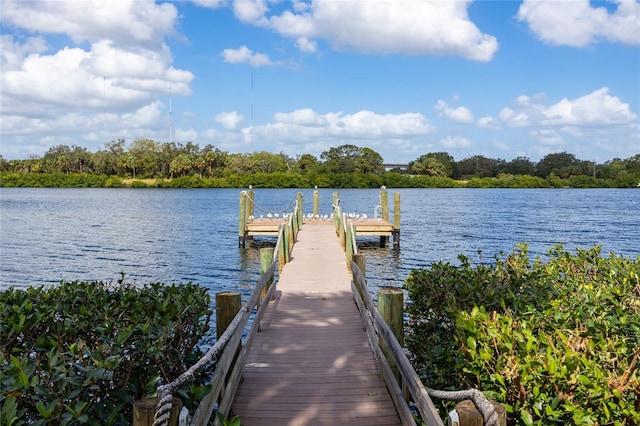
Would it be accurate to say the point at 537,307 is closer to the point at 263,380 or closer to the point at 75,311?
the point at 263,380

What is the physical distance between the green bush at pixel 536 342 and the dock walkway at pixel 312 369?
723 mm

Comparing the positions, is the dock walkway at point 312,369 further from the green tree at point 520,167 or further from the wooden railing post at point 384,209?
the green tree at point 520,167

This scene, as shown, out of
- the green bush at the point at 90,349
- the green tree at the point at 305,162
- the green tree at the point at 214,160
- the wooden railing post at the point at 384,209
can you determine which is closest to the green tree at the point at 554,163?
the green tree at the point at 305,162

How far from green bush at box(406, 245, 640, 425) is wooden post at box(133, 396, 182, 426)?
243cm

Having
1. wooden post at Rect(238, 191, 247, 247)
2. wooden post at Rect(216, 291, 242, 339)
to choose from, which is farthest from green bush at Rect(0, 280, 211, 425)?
wooden post at Rect(238, 191, 247, 247)

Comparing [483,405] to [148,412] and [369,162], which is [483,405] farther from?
[369,162]

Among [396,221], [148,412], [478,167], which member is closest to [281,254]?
[148,412]

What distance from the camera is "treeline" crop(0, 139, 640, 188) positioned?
329 ft

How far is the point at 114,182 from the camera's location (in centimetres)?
10025

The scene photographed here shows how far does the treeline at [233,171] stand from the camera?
100250 mm

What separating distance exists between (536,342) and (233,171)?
334ft

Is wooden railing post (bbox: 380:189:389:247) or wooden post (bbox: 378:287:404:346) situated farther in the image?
wooden railing post (bbox: 380:189:389:247)

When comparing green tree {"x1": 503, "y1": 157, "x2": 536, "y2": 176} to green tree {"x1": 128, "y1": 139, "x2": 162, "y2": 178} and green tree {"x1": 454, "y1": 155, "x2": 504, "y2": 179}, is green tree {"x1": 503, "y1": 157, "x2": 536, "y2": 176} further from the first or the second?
green tree {"x1": 128, "y1": 139, "x2": 162, "y2": 178}

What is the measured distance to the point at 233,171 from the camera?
10362 cm
